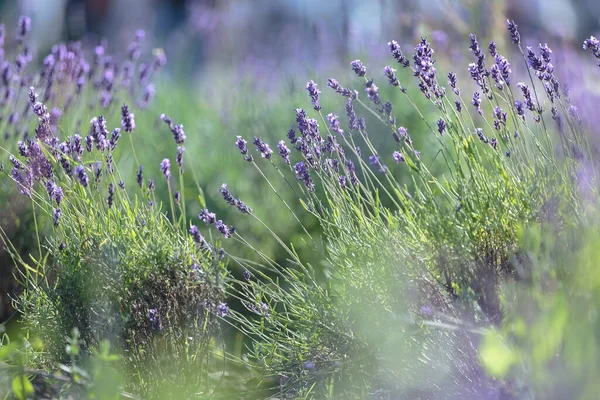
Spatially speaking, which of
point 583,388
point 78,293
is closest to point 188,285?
point 78,293

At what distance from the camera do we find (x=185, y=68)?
7.40m

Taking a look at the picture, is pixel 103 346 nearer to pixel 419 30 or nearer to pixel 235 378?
pixel 235 378

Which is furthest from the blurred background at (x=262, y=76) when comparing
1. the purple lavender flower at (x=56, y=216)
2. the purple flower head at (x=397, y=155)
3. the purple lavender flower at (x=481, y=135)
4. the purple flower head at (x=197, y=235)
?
the purple flower head at (x=197, y=235)

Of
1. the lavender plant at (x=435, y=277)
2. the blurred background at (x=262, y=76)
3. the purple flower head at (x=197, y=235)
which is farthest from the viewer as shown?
the blurred background at (x=262, y=76)

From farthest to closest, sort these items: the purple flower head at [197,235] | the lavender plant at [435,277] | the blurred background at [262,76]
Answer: the blurred background at [262,76] < the purple flower head at [197,235] < the lavender plant at [435,277]

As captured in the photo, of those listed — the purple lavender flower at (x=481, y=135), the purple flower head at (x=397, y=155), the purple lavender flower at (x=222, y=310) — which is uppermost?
the purple lavender flower at (x=481, y=135)

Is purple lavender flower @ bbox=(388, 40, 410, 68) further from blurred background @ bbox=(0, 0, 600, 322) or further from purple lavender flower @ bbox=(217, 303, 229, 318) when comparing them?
purple lavender flower @ bbox=(217, 303, 229, 318)

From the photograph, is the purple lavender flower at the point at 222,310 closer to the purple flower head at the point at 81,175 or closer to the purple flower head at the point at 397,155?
the purple flower head at the point at 81,175

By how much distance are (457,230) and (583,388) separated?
87 cm

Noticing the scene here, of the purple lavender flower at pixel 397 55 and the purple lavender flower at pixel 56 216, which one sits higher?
the purple lavender flower at pixel 397 55

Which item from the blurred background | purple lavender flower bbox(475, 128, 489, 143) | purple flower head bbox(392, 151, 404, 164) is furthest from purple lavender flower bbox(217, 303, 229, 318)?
purple lavender flower bbox(475, 128, 489, 143)

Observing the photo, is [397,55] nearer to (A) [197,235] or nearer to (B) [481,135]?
(B) [481,135]

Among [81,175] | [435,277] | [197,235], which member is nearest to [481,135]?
[435,277]

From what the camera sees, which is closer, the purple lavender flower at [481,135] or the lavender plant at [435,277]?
the lavender plant at [435,277]
